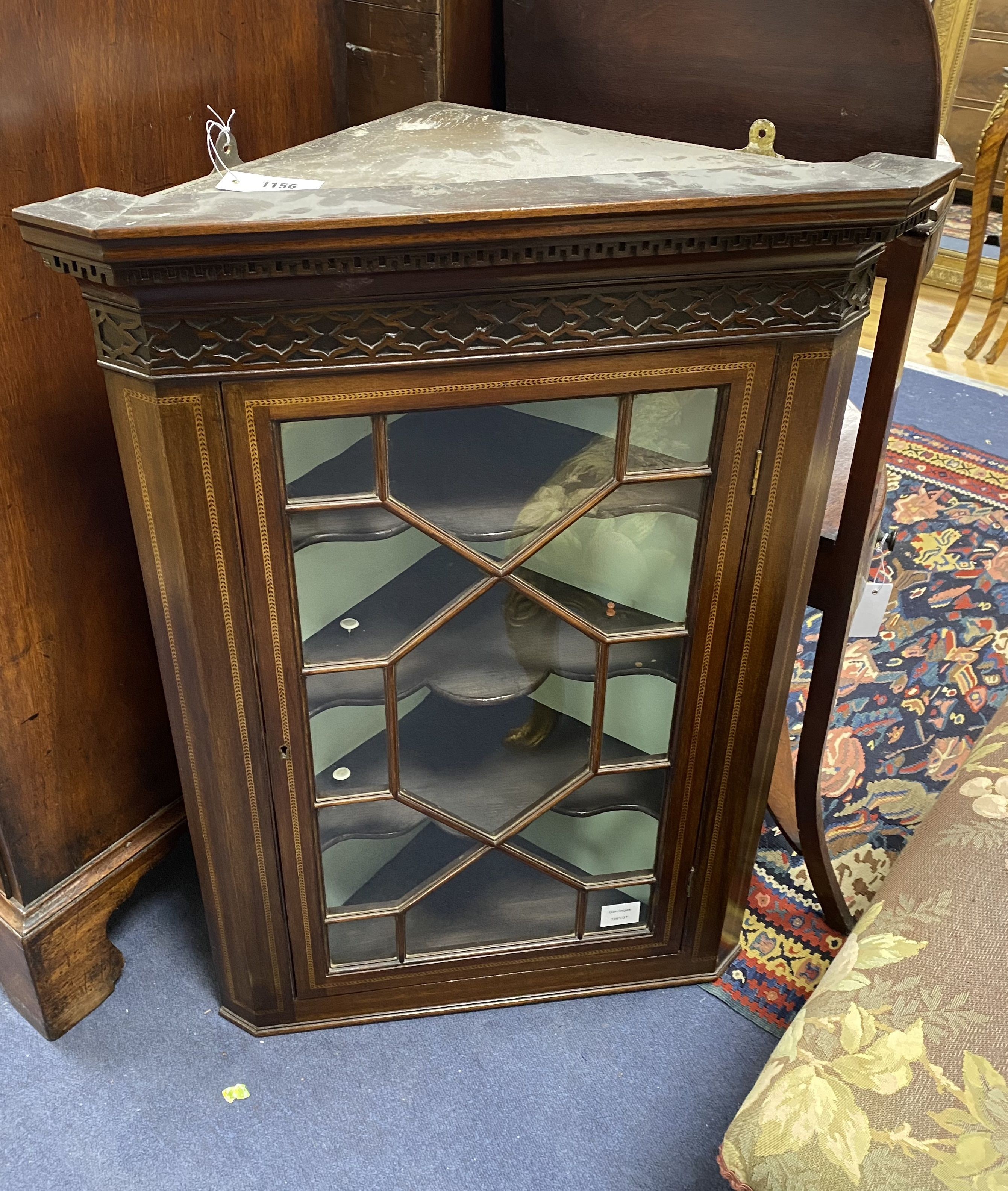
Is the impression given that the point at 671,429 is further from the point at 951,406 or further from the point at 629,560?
the point at 951,406

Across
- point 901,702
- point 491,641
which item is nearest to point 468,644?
point 491,641

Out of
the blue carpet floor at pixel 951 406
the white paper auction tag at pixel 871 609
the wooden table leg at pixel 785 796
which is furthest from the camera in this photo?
the blue carpet floor at pixel 951 406

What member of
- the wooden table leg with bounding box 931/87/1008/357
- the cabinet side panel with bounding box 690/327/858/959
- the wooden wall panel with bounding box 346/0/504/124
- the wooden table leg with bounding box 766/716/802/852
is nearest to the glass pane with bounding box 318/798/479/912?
the cabinet side panel with bounding box 690/327/858/959

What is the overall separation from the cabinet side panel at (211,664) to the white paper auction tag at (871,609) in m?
0.73

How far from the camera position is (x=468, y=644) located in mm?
959

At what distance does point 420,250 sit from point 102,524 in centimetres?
50

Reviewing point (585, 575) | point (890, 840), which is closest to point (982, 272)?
point (890, 840)

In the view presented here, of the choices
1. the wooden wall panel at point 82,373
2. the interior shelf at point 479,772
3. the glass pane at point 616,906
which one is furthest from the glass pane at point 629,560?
the wooden wall panel at point 82,373

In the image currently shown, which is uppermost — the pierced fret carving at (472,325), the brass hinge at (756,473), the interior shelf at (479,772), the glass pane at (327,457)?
the pierced fret carving at (472,325)

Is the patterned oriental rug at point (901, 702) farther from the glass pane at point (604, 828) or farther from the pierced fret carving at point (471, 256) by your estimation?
the pierced fret carving at point (471, 256)

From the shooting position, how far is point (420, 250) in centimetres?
71

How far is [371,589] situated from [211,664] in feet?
0.50

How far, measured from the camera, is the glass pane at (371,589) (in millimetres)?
873

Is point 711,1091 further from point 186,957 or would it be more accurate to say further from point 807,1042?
point 186,957
